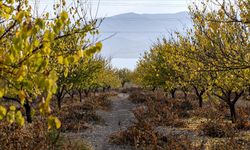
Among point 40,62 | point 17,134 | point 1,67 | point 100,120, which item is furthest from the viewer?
point 100,120

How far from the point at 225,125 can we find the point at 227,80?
178 cm

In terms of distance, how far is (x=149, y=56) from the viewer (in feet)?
99.5

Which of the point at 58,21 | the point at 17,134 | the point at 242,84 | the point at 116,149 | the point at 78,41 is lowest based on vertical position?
the point at 116,149

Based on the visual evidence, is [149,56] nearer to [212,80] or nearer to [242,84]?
[212,80]

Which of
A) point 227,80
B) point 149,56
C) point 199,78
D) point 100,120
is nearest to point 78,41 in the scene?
point 100,120

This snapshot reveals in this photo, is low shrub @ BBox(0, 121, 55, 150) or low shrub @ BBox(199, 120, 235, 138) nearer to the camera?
low shrub @ BBox(0, 121, 55, 150)

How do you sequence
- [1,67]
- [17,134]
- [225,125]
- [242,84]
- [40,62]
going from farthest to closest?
[225,125], [242,84], [17,134], [1,67], [40,62]

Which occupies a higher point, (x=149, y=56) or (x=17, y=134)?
(x=149, y=56)

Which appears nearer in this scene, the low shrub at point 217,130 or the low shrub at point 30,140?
the low shrub at point 30,140

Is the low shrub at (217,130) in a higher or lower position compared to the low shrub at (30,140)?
lower

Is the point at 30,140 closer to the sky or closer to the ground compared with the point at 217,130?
closer to the sky

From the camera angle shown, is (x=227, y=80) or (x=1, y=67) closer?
(x=1, y=67)

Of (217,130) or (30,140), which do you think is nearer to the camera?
(30,140)

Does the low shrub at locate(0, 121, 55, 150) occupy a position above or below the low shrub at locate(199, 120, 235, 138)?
above
